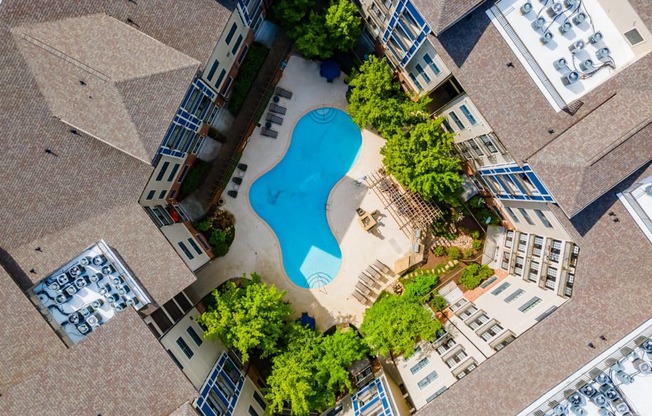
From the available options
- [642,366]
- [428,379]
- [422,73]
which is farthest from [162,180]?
[642,366]

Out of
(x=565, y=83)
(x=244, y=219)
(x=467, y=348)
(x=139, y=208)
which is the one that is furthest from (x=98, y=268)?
(x=565, y=83)

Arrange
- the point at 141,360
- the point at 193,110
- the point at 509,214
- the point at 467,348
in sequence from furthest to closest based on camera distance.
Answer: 1. the point at 509,214
2. the point at 193,110
3. the point at 467,348
4. the point at 141,360

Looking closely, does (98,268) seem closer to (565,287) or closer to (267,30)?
(267,30)

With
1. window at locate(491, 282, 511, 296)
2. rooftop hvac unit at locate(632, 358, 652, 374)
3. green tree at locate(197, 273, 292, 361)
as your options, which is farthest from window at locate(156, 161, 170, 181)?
rooftop hvac unit at locate(632, 358, 652, 374)

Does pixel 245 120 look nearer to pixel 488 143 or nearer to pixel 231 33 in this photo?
pixel 231 33

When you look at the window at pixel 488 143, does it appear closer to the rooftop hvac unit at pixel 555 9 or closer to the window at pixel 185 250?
the rooftop hvac unit at pixel 555 9
